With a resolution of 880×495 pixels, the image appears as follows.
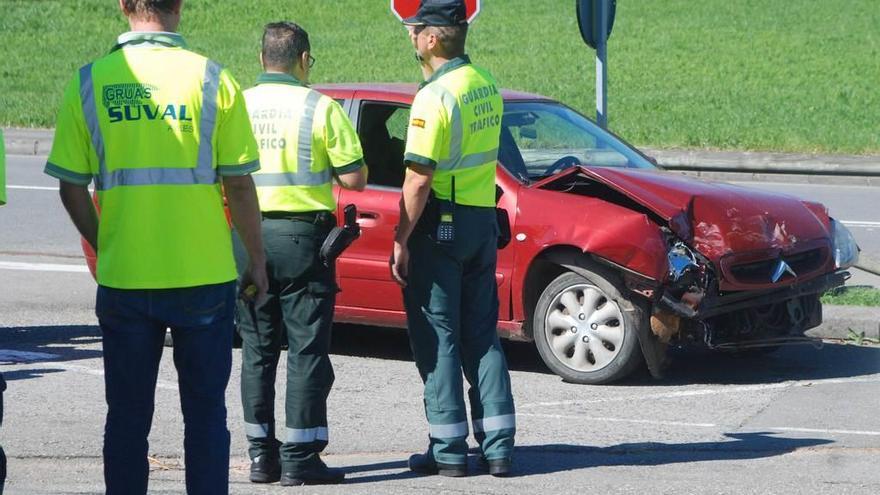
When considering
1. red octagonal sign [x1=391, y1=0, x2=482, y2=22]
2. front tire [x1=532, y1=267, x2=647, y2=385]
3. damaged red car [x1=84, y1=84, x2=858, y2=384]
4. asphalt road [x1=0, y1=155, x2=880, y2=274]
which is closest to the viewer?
damaged red car [x1=84, y1=84, x2=858, y2=384]

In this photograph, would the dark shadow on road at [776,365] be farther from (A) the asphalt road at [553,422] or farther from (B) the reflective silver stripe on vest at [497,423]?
(B) the reflective silver stripe on vest at [497,423]

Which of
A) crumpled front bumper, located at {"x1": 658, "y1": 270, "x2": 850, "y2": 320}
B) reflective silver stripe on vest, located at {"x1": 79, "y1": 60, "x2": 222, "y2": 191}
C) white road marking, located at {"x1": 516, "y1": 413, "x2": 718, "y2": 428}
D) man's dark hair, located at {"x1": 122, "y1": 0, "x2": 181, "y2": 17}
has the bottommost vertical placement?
white road marking, located at {"x1": 516, "y1": 413, "x2": 718, "y2": 428}

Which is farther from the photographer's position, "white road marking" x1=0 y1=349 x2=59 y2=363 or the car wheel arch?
"white road marking" x1=0 y1=349 x2=59 y2=363

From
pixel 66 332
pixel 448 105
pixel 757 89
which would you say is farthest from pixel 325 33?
pixel 448 105

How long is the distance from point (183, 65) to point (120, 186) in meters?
0.41

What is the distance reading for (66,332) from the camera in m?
9.40

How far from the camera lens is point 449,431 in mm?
6141

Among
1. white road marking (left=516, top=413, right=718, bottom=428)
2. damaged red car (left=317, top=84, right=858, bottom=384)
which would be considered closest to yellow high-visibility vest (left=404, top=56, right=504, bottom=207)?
white road marking (left=516, top=413, right=718, bottom=428)

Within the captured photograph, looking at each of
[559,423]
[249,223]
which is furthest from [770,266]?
[249,223]

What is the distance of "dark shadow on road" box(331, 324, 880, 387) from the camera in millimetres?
8289

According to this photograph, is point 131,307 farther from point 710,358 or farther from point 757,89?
point 757,89

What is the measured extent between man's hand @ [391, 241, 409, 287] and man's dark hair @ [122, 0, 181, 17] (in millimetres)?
1762

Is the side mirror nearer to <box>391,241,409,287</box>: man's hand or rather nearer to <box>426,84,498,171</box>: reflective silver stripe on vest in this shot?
<box>426,84,498,171</box>: reflective silver stripe on vest

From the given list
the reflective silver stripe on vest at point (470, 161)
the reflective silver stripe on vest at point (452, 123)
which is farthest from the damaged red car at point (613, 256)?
the reflective silver stripe on vest at point (452, 123)
